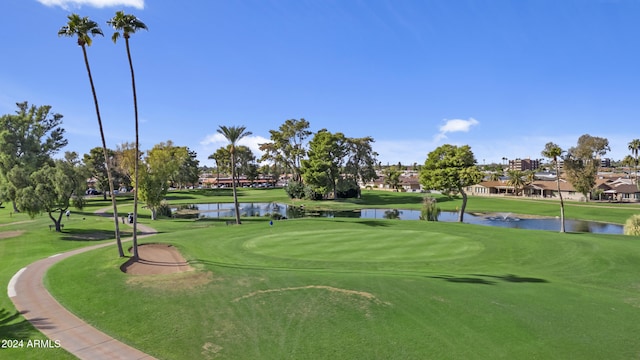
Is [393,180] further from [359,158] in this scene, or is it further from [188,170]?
[188,170]

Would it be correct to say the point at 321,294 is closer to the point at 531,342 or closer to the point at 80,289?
the point at 531,342

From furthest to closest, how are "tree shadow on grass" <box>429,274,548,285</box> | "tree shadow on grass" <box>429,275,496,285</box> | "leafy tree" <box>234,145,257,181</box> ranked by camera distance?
1. "leafy tree" <box>234,145,257,181</box>
2. "tree shadow on grass" <box>429,274,548,285</box>
3. "tree shadow on grass" <box>429,275,496,285</box>

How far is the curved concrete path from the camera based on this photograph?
11.3 metres

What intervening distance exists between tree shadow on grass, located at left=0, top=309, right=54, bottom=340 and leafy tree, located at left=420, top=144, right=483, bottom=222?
45571 mm

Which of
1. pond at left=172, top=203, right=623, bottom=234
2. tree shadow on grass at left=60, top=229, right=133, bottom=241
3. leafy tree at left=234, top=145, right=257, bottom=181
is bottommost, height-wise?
pond at left=172, top=203, right=623, bottom=234

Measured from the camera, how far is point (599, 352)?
11.0 meters

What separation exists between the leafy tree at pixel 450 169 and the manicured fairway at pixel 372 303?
74.9ft

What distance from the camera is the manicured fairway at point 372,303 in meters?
11.3

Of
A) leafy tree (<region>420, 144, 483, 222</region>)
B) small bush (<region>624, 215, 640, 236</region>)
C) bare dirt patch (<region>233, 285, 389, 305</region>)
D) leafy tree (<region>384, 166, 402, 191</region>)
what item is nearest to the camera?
bare dirt patch (<region>233, 285, 389, 305</region>)

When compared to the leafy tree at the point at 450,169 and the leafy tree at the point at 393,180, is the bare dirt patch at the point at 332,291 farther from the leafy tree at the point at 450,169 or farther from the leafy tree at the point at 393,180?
the leafy tree at the point at 393,180

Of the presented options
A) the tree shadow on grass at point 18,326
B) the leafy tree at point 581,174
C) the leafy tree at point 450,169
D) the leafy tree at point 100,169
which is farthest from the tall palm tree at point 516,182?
the tree shadow on grass at point 18,326

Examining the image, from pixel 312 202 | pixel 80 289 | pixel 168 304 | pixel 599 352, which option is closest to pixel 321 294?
pixel 168 304

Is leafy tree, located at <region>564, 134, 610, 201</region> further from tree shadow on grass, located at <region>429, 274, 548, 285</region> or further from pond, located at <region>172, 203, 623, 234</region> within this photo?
tree shadow on grass, located at <region>429, 274, 548, 285</region>

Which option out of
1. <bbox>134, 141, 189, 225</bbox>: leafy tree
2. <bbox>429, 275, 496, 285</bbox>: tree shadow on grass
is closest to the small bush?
<bbox>429, 275, 496, 285</bbox>: tree shadow on grass
